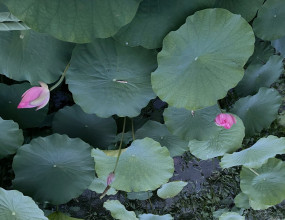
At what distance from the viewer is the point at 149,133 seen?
74.6 inches

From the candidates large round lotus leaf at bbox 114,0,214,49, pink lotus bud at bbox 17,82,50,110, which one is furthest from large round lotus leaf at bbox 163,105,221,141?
pink lotus bud at bbox 17,82,50,110

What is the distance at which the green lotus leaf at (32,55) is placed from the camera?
62.0 inches

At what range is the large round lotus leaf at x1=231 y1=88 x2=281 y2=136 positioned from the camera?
6.13 feet

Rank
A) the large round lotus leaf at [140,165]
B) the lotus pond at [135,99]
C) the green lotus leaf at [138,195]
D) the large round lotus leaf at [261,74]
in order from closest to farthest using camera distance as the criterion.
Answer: the lotus pond at [135,99]
the large round lotus leaf at [140,165]
the large round lotus leaf at [261,74]
the green lotus leaf at [138,195]

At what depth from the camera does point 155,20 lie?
1.46 metres

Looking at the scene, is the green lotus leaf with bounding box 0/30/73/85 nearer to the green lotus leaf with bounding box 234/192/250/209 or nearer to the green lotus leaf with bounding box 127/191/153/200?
the green lotus leaf with bounding box 127/191/153/200

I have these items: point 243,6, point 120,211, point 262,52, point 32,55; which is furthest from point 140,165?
point 262,52

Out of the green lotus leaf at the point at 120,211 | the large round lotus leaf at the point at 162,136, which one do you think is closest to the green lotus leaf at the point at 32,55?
the large round lotus leaf at the point at 162,136

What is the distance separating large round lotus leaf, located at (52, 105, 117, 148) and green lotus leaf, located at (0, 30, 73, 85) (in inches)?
11.4

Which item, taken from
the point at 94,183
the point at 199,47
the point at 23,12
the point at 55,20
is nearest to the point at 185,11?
the point at 199,47

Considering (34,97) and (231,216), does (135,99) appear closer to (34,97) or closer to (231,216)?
(34,97)

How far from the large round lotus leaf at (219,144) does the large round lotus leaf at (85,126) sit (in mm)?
437

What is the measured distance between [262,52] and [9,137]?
56.5 inches

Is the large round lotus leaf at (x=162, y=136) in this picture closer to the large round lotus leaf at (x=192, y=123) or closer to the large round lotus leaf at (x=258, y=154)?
the large round lotus leaf at (x=192, y=123)
